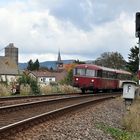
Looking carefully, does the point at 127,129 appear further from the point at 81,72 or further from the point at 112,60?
the point at 112,60

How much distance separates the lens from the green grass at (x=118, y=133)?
47.4 feet

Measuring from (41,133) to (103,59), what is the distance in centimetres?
11419

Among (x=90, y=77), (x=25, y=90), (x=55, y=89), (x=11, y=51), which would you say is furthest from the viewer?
(x=11, y=51)

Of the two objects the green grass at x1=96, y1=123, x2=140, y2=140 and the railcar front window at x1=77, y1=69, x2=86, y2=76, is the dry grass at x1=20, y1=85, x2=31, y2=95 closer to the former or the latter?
the railcar front window at x1=77, y1=69, x2=86, y2=76

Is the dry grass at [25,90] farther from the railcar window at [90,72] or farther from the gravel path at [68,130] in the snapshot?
the gravel path at [68,130]

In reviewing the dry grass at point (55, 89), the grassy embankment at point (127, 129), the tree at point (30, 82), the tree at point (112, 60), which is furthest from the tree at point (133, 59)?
the grassy embankment at point (127, 129)

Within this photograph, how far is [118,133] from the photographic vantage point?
15156 millimetres

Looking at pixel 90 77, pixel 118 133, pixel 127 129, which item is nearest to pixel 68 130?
pixel 118 133

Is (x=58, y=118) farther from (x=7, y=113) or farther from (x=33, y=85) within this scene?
(x=33, y=85)


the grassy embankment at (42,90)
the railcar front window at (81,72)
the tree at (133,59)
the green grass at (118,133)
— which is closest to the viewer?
the green grass at (118,133)

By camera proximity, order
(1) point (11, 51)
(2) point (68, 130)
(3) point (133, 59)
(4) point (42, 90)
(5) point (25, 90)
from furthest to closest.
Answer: (1) point (11, 51) → (3) point (133, 59) → (4) point (42, 90) → (5) point (25, 90) → (2) point (68, 130)

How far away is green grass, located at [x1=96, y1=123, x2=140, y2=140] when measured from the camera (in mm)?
14445

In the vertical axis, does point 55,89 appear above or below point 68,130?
above

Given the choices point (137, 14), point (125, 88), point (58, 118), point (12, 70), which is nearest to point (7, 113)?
point (58, 118)
